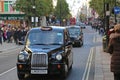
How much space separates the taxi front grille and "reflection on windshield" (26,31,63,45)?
1336 mm

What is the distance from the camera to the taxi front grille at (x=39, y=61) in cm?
1412

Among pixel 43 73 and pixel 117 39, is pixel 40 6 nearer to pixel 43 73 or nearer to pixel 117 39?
pixel 43 73

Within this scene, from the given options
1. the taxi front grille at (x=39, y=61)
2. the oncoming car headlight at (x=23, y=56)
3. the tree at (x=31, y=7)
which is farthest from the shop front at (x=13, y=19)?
the taxi front grille at (x=39, y=61)

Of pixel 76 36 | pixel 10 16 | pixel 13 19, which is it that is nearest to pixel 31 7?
pixel 13 19

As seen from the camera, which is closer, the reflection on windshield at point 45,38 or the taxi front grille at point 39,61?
the taxi front grille at point 39,61

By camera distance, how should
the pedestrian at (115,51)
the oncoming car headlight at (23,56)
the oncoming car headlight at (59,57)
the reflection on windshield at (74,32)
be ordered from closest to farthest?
the pedestrian at (115,51) < the oncoming car headlight at (23,56) < the oncoming car headlight at (59,57) < the reflection on windshield at (74,32)

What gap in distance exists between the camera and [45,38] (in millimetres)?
15727

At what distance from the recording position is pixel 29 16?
7156cm

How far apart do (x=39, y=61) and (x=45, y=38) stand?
1.77 m

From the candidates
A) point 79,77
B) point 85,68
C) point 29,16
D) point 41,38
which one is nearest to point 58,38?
point 41,38

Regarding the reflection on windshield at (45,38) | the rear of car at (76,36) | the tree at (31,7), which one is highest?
the tree at (31,7)

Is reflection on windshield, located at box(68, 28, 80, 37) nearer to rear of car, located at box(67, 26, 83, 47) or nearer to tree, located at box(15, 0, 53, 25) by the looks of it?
rear of car, located at box(67, 26, 83, 47)

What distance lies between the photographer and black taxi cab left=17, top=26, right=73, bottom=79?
1416cm

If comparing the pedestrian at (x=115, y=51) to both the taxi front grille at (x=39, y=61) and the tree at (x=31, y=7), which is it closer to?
the taxi front grille at (x=39, y=61)
